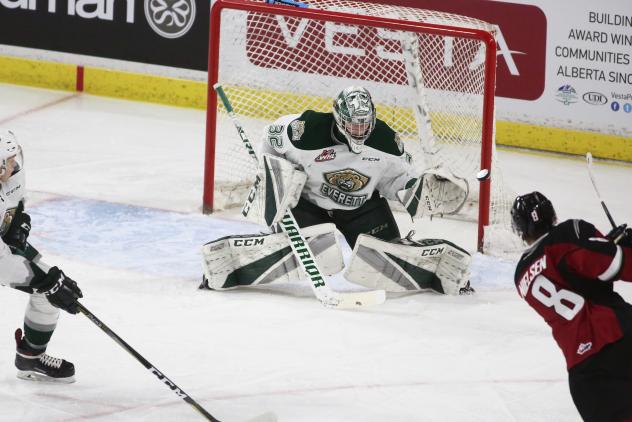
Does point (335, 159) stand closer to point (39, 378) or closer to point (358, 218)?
point (358, 218)

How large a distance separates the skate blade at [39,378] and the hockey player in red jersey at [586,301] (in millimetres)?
1651

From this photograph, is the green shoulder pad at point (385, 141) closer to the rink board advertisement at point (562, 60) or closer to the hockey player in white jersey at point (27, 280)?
the hockey player in white jersey at point (27, 280)

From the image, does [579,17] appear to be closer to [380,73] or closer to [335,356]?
[380,73]

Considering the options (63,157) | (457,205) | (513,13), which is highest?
(513,13)

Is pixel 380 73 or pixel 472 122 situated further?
pixel 380 73

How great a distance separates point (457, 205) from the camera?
5137 mm

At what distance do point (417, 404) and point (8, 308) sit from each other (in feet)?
5.59

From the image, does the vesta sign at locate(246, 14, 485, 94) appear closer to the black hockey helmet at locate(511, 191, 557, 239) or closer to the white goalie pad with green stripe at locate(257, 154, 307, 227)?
the white goalie pad with green stripe at locate(257, 154, 307, 227)

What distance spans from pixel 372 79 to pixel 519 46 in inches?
39.3

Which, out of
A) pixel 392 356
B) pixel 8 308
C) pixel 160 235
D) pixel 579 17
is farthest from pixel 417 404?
pixel 579 17

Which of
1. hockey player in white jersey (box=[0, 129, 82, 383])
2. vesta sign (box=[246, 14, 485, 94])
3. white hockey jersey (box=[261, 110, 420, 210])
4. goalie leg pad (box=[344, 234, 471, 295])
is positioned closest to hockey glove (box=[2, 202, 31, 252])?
hockey player in white jersey (box=[0, 129, 82, 383])

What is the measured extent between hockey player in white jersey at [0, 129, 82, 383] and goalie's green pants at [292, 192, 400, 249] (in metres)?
1.45

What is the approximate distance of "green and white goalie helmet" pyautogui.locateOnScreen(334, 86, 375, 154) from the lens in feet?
15.5

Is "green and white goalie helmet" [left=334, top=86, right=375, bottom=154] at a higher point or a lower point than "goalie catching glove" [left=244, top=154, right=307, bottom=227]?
higher
